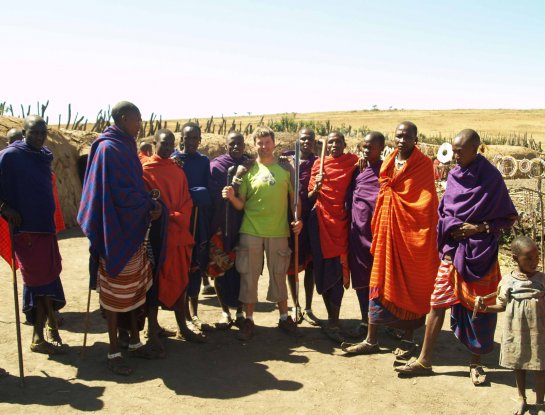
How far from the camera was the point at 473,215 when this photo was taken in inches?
161

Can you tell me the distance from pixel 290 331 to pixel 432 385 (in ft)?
5.27

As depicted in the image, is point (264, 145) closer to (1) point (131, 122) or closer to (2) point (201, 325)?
(1) point (131, 122)

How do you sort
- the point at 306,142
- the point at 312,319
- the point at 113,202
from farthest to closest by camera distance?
the point at 312,319 → the point at 306,142 → the point at 113,202

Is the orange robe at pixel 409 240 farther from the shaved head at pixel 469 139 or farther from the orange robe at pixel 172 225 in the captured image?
the orange robe at pixel 172 225

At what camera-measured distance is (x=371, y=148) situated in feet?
16.4

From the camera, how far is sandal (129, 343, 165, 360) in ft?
15.3

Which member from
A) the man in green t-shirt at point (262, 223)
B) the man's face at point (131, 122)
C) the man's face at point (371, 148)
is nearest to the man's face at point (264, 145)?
the man in green t-shirt at point (262, 223)

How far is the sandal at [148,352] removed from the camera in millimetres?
4656

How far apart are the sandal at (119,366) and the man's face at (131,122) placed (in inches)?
76.2

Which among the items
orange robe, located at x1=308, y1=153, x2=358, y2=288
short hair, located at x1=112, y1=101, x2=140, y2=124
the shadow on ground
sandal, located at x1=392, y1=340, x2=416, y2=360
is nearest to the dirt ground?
the shadow on ground

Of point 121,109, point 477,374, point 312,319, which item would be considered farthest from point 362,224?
point 121,109

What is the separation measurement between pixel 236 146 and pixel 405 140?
1779 millimetres

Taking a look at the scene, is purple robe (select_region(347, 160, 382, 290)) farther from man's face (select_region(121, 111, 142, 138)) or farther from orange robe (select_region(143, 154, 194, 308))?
man's face (select_region(121, 111, 142, 138))

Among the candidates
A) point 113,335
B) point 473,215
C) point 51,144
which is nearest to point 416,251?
point 473,215
